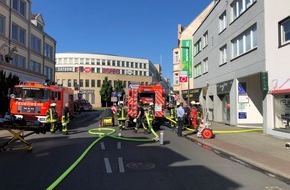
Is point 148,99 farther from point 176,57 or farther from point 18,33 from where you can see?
point 176,57

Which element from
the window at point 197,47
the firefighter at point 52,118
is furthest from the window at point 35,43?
the firefighter at point 52,118

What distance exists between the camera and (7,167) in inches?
392

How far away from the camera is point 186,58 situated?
139 feet

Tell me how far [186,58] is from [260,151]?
30.2 m

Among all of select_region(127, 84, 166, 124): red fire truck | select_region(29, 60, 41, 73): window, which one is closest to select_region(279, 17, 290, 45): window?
select_region(127, 84, 166, 124): red fire truck

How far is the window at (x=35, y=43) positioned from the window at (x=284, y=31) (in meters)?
38.1

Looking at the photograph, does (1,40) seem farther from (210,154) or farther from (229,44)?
(210,154)

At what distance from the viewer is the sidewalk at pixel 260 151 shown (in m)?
9.91

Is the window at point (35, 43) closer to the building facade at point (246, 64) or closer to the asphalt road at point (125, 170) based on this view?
the building facade at point (246, 64)

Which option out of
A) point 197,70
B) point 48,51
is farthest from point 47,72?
point 197,70

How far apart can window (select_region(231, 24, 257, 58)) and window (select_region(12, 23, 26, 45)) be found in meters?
26.8

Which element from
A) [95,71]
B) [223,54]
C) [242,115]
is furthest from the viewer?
[95,71]

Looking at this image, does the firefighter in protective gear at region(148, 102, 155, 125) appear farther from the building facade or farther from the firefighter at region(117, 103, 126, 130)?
the building facade

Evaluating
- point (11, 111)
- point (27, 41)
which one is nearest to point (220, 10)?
point (11, 111)
